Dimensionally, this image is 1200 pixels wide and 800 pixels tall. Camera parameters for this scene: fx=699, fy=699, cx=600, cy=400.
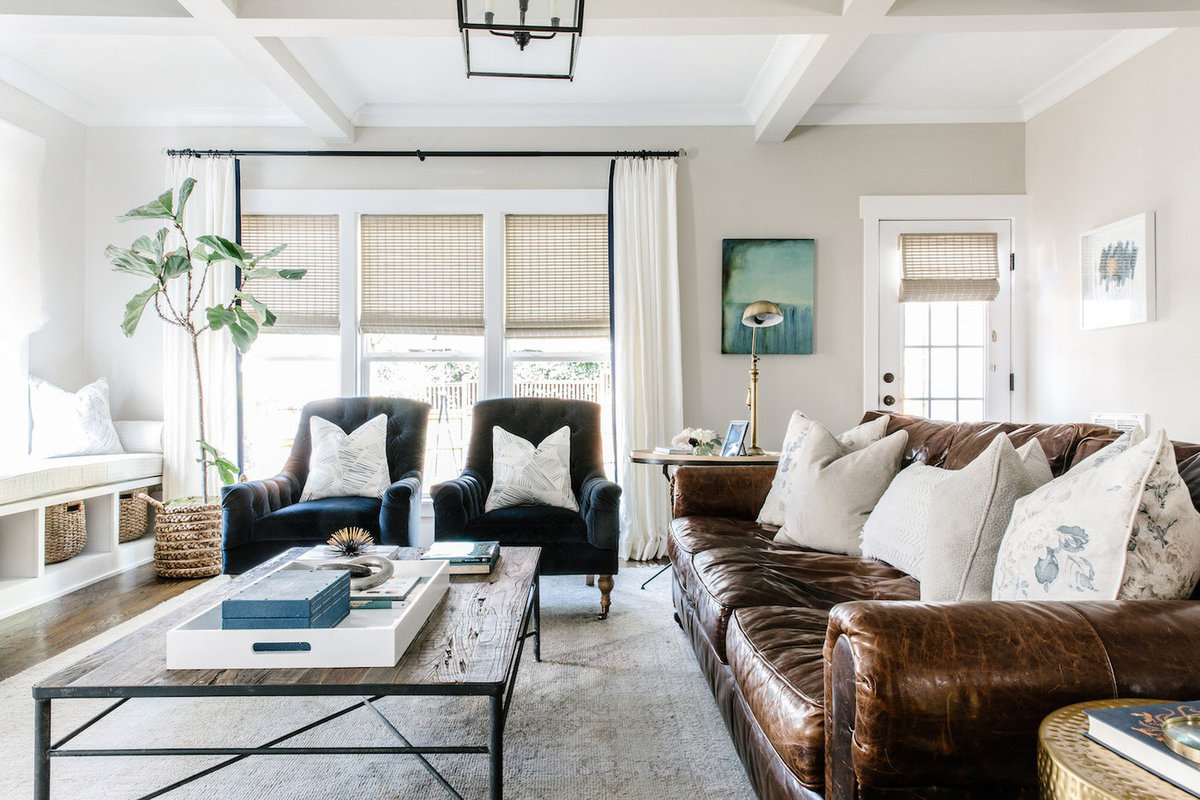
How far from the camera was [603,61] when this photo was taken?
364cm

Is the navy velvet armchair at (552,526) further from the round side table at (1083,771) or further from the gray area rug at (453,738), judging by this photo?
the round side table at (1083,771)

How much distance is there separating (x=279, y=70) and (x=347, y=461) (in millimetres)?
1899

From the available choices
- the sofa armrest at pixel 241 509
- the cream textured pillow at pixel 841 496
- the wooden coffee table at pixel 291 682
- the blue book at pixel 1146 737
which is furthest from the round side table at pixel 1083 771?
the sofa armrest at pixel 241 509

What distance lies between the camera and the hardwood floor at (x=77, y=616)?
8.35 ft

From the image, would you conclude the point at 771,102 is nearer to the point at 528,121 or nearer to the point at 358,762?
the point at 528,121

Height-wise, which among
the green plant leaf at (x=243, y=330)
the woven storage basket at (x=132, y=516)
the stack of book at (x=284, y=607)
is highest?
the green plant leaf at (x=243, y=330)

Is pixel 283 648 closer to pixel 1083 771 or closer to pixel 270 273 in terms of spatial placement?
pixel 1083 771

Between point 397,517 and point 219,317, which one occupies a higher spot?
point 219,317

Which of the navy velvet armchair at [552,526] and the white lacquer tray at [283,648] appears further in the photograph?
the navy velvet armchair at [552,526]

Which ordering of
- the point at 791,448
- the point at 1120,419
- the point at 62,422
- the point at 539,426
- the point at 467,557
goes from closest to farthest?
the point at 467,557 < the point at 791,448 < the point at 1120,419 < the point at 539,426 < the point at 62,422

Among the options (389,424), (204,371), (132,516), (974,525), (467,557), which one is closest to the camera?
(974,525)

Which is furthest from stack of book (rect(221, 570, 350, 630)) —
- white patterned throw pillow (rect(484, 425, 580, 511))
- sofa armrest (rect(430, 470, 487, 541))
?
white patterned throw pillow (rect(484, 425, 580, 511))

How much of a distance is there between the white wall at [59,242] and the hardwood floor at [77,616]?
4.43 ft

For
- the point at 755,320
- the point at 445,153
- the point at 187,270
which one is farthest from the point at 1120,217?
the point at 187,270
